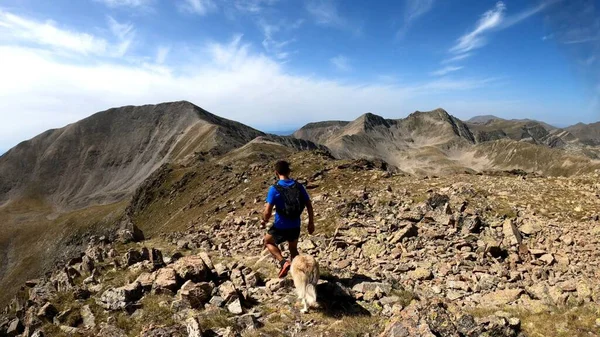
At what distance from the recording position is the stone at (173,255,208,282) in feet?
36.7

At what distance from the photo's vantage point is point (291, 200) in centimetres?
1028

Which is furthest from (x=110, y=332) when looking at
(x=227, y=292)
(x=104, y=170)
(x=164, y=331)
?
(x=104, y=170)

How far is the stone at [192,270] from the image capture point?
441 inches

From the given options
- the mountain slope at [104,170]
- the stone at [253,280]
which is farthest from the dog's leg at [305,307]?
the mountain slope at [104,170]

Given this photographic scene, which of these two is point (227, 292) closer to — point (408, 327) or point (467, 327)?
point (408, 327)

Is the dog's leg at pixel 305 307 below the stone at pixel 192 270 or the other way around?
below

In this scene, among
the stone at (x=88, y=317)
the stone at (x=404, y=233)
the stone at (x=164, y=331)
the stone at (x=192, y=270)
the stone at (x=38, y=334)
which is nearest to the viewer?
the stone at (x=164, y=331)

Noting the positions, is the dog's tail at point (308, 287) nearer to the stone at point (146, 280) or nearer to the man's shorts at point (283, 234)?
the man's shorts at point (283, 234)

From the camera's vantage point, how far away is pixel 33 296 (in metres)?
13.7

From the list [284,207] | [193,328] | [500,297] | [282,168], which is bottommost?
[500,297]

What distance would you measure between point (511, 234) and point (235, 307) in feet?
38.2

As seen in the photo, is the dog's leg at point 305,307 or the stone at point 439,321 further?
the dog's leg at point 305,307

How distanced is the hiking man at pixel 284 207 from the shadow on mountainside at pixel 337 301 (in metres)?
1.30

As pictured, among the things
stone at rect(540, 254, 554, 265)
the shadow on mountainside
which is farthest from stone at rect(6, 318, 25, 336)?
stone at rect(540, 254, 554, 265)
